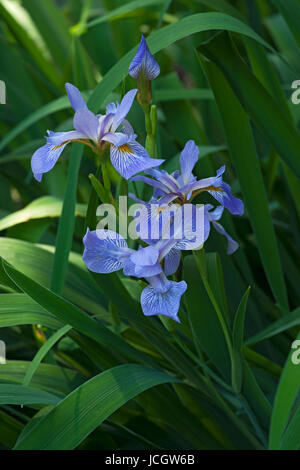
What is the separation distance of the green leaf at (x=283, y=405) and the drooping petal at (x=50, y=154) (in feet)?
0.99

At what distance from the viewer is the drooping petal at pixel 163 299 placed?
1.44 feet

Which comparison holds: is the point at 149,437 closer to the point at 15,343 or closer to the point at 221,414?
the point at 221,414

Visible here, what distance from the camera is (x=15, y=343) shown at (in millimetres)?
924

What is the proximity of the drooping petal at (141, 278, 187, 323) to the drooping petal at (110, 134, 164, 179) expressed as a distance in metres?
0.09

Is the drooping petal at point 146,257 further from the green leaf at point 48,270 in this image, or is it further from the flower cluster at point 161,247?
the green leaf at point 48,270

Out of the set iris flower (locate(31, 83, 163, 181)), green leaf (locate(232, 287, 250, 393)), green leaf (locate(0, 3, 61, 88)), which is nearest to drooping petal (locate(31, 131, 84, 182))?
iris flower (locate(31, 83, 163, 181))

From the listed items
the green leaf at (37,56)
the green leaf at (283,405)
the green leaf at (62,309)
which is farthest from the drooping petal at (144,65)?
the green leaf at (37,56)

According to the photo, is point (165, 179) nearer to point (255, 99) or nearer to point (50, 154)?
point (50, 154)

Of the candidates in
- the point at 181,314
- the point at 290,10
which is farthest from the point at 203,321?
the point at 290,10

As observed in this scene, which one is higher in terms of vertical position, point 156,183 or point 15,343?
point 15,343

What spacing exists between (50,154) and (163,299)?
165 mm

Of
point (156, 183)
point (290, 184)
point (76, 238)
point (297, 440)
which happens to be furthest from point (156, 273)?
point (76, 238)

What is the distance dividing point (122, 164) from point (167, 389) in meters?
0.35

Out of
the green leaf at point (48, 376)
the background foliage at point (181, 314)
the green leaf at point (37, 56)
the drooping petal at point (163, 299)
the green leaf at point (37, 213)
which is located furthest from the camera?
the green leaf at point (37, 56)
